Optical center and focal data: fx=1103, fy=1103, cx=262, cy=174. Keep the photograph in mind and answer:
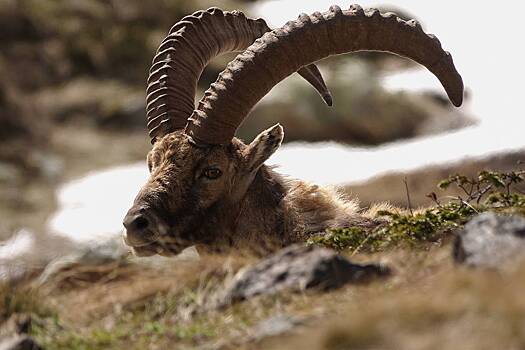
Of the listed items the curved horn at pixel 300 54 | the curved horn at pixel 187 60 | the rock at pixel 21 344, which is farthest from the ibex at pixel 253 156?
the rock at pixel 21 344

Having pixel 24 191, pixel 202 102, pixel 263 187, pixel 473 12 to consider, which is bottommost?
pixel 263 187

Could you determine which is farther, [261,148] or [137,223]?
[261,148]

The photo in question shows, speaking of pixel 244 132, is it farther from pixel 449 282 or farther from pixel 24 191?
pixel 449 282

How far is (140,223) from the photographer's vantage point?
11.5 metres

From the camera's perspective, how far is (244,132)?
4500cm

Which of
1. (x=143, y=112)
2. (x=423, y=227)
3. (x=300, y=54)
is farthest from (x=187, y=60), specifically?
(x=143, y=112)

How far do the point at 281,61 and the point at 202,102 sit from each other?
39.9 inches

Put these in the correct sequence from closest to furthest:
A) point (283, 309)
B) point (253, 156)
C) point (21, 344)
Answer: point (283, 309) < point (21, 344) < point (253, 156)

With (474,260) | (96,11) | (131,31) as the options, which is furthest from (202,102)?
(96,11)

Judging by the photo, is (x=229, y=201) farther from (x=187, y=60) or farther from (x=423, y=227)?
(x=423, y=227)

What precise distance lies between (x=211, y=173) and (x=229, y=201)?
0.39 meters

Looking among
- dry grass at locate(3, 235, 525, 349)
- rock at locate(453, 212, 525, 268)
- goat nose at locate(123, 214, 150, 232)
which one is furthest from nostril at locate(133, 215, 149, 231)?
rock at locate(453, 212, 525, 268)

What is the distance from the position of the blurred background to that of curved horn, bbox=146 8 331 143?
1699cm

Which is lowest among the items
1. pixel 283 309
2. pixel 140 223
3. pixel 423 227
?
pixel 283 309
